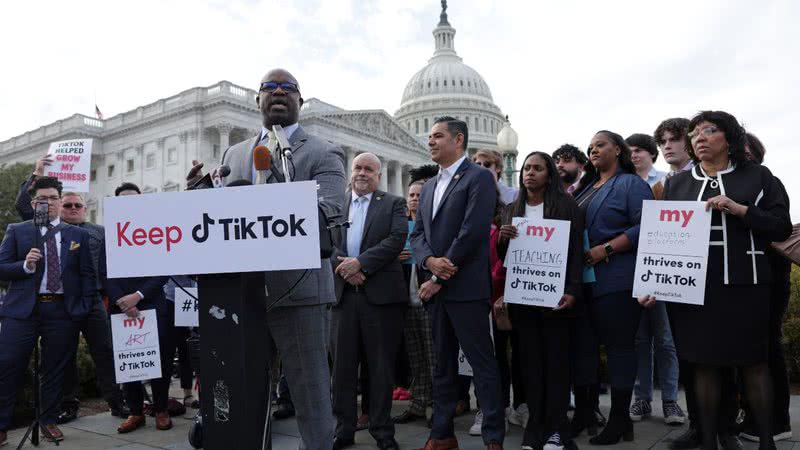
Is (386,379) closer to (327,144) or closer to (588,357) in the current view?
(588,357)

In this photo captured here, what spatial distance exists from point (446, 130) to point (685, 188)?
1654mm

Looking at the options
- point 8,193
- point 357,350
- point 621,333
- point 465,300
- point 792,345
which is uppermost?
point 8,193

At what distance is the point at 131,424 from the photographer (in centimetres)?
556

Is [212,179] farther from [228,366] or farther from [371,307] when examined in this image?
[371,307]

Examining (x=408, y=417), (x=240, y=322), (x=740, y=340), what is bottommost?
(x=408, y=417)

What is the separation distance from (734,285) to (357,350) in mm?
2686

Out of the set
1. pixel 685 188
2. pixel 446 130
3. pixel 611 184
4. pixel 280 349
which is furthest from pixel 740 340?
pixel 280 349

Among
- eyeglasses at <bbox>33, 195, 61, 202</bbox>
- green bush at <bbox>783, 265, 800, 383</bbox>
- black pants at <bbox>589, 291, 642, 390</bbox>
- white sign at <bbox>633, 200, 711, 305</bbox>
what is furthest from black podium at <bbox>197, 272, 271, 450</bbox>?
green bush at <bbox>783, 265, 800, 383</bbox>

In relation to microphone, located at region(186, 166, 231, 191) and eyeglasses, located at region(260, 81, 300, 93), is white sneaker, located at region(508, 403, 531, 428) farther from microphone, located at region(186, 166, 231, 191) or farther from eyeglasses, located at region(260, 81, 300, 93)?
microphone, located at region(186, 166, 231, 191)

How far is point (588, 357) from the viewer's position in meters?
4.72

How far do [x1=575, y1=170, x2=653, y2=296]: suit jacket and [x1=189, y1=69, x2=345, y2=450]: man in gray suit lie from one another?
216cm

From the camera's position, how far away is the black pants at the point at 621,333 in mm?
4562

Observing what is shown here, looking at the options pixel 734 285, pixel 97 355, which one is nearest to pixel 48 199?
pixel 97 355

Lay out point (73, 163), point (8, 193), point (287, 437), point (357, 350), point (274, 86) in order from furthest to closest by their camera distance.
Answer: point (8, 193)
point (73, 163)
point (287, 437)
point (357, 350)
point (274, 86)
